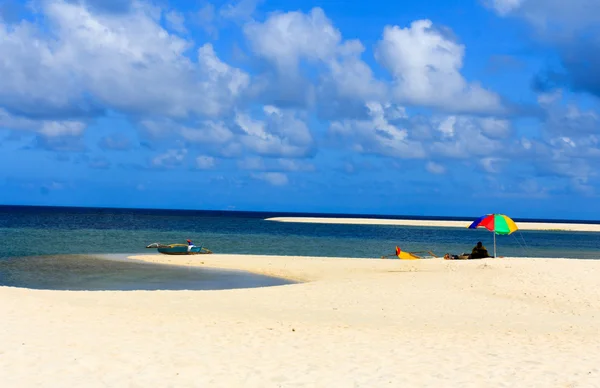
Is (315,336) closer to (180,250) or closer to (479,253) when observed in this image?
(479,253)

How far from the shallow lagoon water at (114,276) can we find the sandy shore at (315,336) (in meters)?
4.95

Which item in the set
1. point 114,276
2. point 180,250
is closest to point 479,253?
point 114,276

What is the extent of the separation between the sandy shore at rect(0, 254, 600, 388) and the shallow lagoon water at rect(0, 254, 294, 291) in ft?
16.2

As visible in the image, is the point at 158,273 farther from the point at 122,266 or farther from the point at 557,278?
the point at 557,278

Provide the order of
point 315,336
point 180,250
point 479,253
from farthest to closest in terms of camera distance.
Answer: point 180,250
point 479,253
point 315,336

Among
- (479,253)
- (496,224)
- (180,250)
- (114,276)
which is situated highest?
(496,224)

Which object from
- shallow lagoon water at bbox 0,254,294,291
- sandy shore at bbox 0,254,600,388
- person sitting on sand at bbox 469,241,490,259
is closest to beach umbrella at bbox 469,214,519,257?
person sitting on sand at bbox 469,241,490,259

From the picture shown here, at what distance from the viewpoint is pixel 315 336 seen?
46.0ft

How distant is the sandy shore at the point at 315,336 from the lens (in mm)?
10273

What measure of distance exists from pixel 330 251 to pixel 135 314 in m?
39.3

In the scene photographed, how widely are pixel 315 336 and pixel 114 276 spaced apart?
20.9m

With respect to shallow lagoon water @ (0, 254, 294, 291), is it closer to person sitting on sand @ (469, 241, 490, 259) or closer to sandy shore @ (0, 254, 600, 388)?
sandy shore @ (0, 254, 600, 388)

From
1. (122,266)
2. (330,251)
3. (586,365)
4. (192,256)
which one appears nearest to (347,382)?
(586,365)

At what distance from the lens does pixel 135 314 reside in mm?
16625
